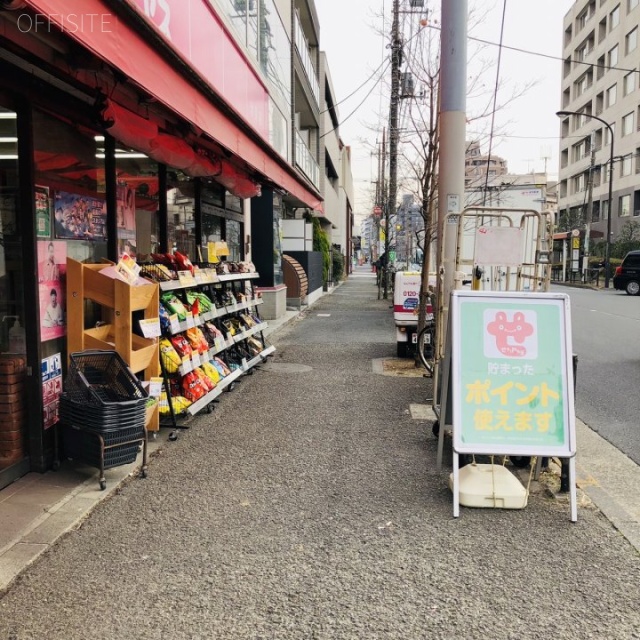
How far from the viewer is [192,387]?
6062mm

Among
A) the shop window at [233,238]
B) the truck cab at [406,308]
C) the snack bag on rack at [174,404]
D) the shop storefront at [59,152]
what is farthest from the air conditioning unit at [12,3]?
the shop window at [233,238]

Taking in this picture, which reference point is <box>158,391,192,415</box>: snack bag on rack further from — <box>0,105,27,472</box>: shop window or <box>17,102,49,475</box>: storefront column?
<box>0,105,27,472</box>: shop window

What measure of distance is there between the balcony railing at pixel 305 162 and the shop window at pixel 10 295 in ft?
49.8

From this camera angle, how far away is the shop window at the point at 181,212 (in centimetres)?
768

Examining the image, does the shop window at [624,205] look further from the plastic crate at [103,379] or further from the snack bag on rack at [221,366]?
the plastic crate at [103,379]

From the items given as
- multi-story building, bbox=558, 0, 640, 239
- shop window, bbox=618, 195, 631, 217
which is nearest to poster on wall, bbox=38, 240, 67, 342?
multi-story building, bbox=558, 0, 640, 239

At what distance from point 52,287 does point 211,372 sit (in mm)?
2448

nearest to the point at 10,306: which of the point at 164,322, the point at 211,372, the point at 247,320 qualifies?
the point at 164,322

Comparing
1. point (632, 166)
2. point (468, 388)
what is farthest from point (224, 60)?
point (632, 166)

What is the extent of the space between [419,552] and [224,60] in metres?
7.57

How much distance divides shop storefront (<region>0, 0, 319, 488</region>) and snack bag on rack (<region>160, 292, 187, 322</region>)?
65 centimetres

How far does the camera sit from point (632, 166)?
48.0 metres

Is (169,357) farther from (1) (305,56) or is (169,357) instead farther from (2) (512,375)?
(1) (305,56)

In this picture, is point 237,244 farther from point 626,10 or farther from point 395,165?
point 626,10
